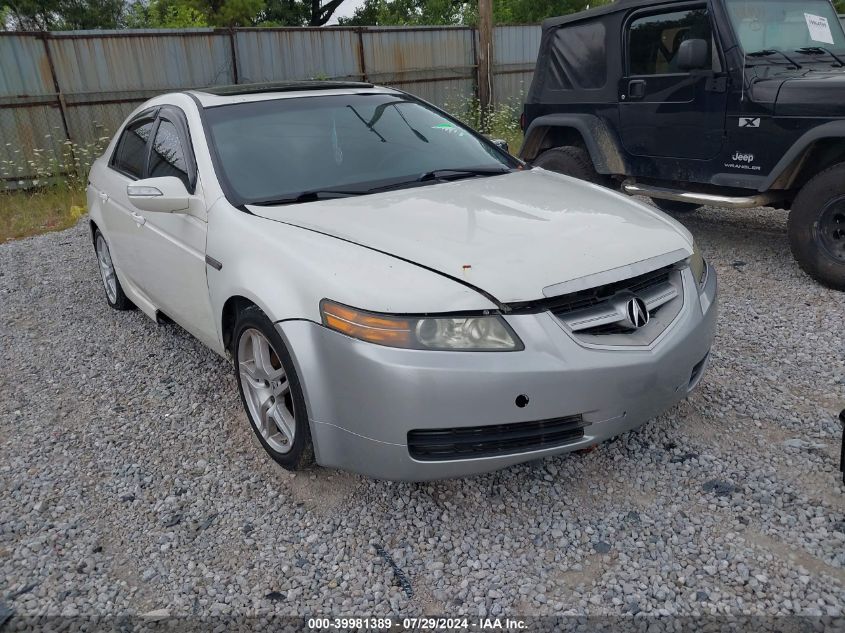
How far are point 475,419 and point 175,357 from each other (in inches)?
A: 104

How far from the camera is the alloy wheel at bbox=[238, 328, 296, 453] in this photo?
2.89 meters

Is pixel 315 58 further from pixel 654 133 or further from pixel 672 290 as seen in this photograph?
pixel 672 290

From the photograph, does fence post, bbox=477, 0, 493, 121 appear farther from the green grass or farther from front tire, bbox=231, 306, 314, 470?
front tire, bbox=231, 306, 314, 470

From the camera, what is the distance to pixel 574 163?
635 cm

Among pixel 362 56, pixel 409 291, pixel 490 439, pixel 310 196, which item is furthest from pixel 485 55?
pixel 490 439

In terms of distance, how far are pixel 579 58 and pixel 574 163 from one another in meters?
0.93

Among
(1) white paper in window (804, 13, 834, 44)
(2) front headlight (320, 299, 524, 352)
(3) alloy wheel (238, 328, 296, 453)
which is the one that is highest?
(1) white paper in window (804, 13, 834, 44)

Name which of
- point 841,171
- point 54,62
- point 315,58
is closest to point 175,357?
point 841,171

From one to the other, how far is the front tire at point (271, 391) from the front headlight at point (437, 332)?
0.40 meters

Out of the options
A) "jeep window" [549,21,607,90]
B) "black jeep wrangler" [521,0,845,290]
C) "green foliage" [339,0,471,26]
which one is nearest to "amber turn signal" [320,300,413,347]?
"black jeep wrangler" [521,0,845,290]

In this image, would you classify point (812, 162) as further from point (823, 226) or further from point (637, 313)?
point (637, 313)

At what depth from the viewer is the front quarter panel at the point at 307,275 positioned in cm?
238

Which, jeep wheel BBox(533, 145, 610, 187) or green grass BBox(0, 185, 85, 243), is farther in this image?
green grass BBox(0, 185, 85, 243)

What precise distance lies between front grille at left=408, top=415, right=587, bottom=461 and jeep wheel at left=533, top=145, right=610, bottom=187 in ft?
13.6
